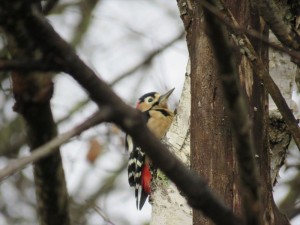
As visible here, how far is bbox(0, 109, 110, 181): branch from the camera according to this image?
1418mm

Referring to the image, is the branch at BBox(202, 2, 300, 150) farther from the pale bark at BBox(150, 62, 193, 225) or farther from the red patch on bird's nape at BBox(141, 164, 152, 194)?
the red patch on bird's nape at BBox(141, 164, 152, 194)

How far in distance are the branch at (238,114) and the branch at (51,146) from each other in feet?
0.90

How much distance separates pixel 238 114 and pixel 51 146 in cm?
43

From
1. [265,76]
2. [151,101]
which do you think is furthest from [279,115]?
[151,101]

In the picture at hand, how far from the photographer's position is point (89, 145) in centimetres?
668

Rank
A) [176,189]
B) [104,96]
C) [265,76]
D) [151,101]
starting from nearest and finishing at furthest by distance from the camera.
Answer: [104,96] < [265,76] < [176,189] < [151,101]

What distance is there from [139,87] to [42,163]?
598 cm

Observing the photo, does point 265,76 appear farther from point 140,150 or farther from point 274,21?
point 140,150

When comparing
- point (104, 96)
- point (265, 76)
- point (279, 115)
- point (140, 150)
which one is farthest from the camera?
point (140, 150)

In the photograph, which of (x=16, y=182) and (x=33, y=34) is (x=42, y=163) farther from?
(x=16, y=182)

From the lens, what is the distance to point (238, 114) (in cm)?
157

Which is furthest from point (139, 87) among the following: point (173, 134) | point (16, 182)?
point (173, 134)

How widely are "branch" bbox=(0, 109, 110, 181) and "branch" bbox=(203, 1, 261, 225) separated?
0.90 feet

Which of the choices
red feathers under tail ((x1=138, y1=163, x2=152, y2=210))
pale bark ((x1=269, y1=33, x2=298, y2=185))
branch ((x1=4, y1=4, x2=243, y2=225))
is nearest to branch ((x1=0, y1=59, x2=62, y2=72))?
branch ((x1=4, y1=4, x2=243, y2=225))
